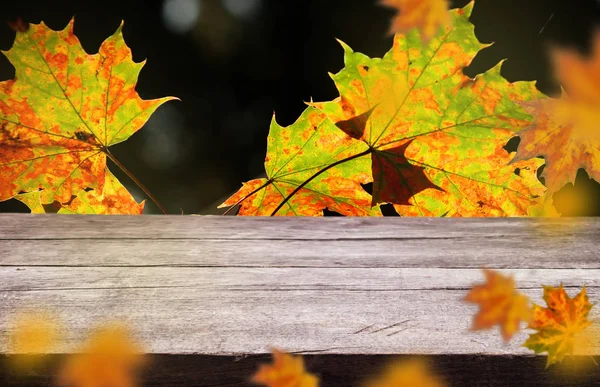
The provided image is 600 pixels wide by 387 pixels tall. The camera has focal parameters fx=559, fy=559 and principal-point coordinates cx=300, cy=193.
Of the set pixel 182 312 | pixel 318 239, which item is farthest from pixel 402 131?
pixel 182 312

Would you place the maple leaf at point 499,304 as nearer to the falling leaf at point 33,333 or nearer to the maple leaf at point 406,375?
the maple leaf at point 406,375

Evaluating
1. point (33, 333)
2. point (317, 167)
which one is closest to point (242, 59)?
point (317, 167)

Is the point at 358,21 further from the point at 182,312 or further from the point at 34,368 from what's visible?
the point at 34,368

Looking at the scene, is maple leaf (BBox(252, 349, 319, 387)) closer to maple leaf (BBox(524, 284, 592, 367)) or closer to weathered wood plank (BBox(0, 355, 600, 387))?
weathered wood plank (BBox(0, 355, 600, 387))

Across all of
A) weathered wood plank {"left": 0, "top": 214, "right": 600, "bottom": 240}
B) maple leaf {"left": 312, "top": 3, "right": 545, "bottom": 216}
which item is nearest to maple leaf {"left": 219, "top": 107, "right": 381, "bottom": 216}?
maple leaf {"left": 312, "top": 3, "right": 545, "bottom": 216}

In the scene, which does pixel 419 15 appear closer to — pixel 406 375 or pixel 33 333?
pixel 406 375

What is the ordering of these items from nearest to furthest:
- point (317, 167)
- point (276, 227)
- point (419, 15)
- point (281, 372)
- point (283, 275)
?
point (281, 372), point (283, 275), point (276, 227), point (419, 15), point (317, 167)

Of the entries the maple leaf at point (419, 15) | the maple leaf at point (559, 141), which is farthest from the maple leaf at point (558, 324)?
the maple leaf at point (419, 15)
